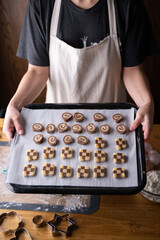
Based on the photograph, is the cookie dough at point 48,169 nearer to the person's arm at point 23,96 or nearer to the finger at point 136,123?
the person's arm at point 23,96

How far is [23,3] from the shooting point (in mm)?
2057

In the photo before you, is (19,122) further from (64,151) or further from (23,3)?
(23,3)

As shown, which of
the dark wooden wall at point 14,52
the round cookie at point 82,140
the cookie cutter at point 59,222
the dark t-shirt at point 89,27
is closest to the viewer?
→ the cookie cutter at point 59,222

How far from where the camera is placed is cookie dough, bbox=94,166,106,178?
101cm

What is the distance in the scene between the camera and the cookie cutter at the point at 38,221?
103 cm

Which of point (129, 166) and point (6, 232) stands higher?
point (129, 166)

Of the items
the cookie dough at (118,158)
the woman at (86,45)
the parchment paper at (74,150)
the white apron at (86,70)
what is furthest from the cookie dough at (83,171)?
the white apron at (86,70)

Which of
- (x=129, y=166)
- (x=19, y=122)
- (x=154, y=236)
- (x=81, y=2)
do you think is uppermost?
(x=81, y=2)

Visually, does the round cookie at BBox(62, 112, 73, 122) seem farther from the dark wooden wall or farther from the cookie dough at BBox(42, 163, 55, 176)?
the dark wooden wall

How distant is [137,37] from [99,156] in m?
0.67

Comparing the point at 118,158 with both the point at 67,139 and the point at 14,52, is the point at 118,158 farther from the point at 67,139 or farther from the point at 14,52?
the point at 14,52

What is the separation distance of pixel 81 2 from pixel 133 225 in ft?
3.50

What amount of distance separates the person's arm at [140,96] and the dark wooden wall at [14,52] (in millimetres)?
888

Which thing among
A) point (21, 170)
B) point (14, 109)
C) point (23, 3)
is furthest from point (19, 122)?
point (23, 3)
